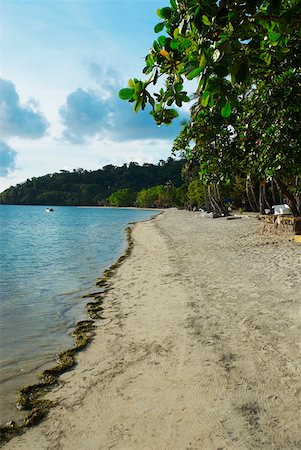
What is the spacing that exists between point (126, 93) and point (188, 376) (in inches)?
159

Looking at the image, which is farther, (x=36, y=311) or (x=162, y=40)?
(x=36, y=311)

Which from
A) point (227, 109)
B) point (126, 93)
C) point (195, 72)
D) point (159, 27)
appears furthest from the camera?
point (159, 27)

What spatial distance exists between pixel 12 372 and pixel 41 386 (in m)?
0.92

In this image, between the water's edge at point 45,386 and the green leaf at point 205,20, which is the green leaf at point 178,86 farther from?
the water's edge at point 45,386

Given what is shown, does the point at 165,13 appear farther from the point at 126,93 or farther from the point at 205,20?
the point at 126,93

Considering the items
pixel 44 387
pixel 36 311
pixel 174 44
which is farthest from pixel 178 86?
pixel 36 311

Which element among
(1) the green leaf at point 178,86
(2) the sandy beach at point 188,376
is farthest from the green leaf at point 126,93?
(2) the sandy beach at point 188,376

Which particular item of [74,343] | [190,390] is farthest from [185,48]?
[74,343]

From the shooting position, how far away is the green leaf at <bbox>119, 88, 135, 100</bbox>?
8.25 feet

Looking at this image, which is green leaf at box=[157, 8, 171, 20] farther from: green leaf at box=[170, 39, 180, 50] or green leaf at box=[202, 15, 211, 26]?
green leaf at box=[202, 15, 211, 26]

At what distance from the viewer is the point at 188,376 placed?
5.11m

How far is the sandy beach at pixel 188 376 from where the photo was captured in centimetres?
384

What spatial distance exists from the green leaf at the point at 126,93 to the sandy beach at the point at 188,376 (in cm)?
328

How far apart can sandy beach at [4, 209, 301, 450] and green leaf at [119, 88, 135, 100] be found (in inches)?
129
